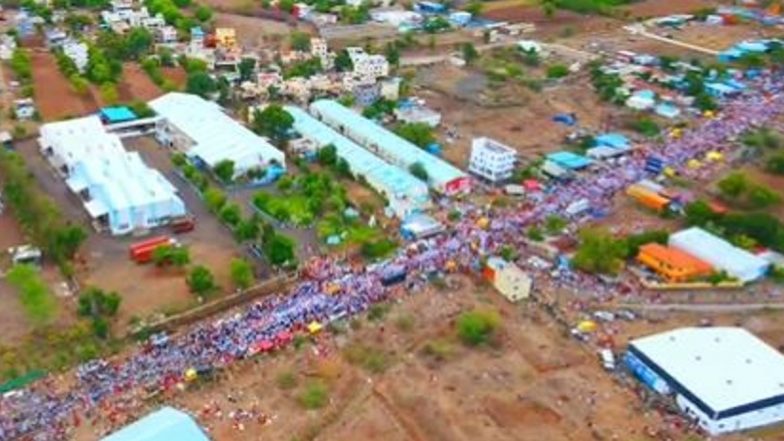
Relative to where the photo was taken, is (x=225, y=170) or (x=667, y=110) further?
(x=667, y=110)

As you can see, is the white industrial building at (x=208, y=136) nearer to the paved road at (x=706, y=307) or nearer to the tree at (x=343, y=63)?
the tree at (x=343, y=63)

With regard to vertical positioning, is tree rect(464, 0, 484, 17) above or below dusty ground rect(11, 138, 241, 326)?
below

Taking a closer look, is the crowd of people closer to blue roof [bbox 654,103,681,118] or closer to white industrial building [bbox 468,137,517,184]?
white industrial building [bbox 468,137,517,184]

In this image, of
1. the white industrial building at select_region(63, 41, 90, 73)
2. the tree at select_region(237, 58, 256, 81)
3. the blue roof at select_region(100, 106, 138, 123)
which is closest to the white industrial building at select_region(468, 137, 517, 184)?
the tree at select_region(237, 58, 256, 81)

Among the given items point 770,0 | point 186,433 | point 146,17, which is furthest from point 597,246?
point 770,0

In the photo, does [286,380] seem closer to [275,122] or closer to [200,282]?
[200,282]

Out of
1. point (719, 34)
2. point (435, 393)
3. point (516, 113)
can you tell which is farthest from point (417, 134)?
point (719, 34)
